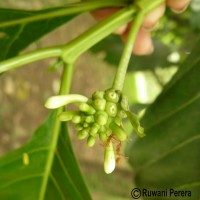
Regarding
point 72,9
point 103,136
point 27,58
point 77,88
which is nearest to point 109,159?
point 103,136

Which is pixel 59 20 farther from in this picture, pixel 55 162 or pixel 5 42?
pixel 55 162

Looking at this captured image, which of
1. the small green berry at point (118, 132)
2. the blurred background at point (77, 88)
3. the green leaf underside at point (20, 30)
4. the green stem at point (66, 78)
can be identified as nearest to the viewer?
the small green berry at point (118, 132)

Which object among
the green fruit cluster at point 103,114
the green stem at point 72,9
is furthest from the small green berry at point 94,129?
the green stem at point 72,9

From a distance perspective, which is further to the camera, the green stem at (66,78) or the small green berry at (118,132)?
the green stem at (66,78)

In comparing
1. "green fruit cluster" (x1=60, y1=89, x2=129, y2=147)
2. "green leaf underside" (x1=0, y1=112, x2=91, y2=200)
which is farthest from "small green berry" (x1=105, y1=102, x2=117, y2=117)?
"green leaf underside" (x1=0, y1=112, x2=91, y2=200)

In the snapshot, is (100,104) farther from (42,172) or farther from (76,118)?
(42,172)

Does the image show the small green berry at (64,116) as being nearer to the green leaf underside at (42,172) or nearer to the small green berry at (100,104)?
the small green berry at (100,104)

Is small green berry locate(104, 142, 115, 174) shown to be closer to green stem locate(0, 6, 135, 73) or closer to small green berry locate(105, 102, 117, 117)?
small green berry locate(105, 102, 117, 117)
